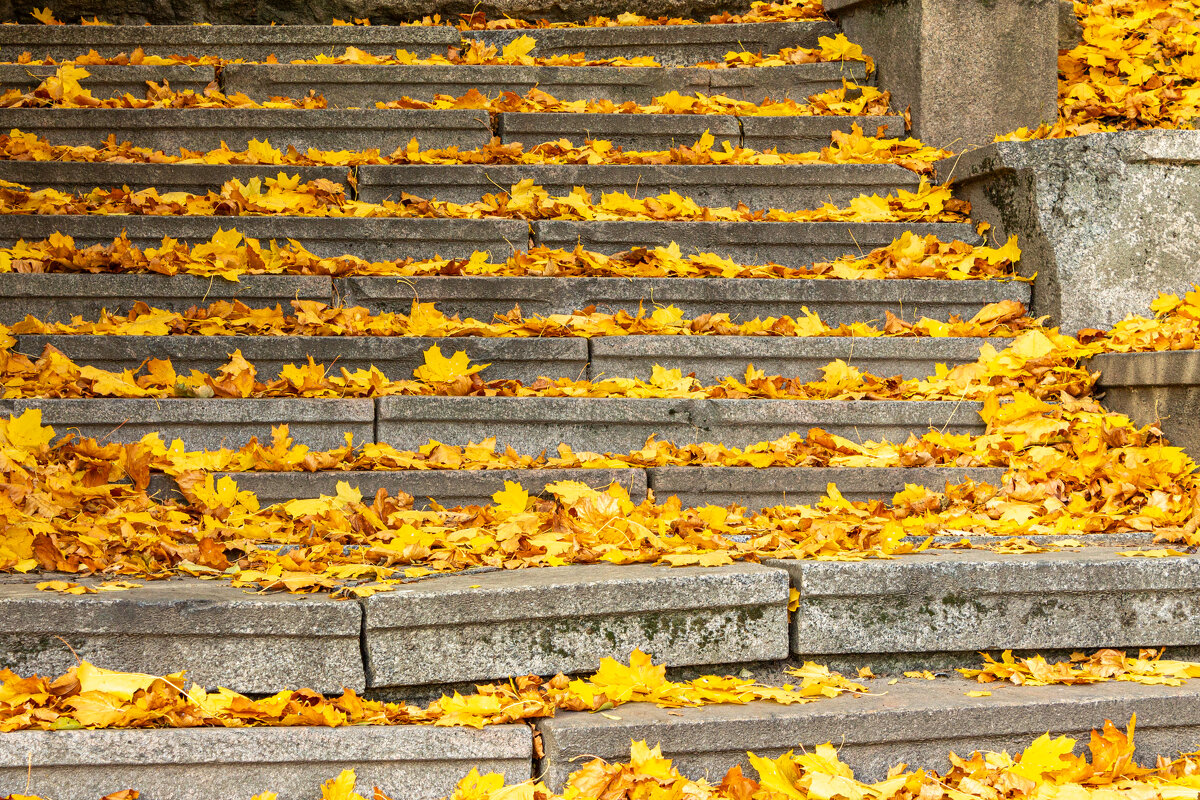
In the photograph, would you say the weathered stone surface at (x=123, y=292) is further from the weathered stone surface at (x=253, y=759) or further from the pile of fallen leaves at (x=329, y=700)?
the weathered stone surface at (x=253, y=759)

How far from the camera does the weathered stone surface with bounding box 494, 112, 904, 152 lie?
14.5 feet

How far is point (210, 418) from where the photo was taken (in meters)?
3.00

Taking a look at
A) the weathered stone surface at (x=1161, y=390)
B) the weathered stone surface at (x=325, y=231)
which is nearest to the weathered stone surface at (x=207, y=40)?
the weathered stone surface at (x=325, y=231)

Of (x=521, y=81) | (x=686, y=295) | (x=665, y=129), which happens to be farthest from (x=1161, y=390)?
(x=521, y=81)

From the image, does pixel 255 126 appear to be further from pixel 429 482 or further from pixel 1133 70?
pixel 1133 70

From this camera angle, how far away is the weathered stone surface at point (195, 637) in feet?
6.64

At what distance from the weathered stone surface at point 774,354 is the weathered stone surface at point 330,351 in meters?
0.13

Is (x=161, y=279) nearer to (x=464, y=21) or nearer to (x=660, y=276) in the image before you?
(x=660, y=276)

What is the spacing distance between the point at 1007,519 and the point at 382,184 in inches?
99.2

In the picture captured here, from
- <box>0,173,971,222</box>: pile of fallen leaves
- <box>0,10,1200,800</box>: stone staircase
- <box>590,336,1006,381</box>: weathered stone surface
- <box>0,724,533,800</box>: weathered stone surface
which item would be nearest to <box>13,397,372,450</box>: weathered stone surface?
<box>0,10,1200,800</box>: stone staircase

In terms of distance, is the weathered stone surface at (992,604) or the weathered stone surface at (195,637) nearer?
the weathered stone surface at (195,637)

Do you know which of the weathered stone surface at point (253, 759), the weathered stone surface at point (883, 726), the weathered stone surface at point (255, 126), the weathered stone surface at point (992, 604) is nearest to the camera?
the weathered stone surface at point (253, 759)

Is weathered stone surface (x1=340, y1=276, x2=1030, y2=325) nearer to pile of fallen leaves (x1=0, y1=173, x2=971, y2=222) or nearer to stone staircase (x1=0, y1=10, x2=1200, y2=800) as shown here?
stone staircase (x1=0, y1=10, x2=1200, y2=800)

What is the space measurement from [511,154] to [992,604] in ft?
8.76
